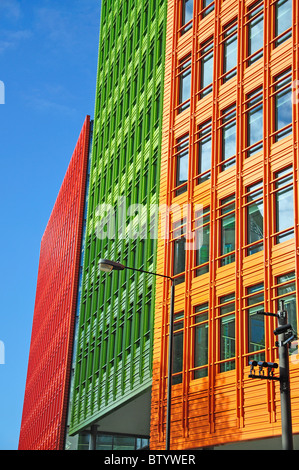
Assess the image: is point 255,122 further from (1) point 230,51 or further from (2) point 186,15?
(2) point 186,15

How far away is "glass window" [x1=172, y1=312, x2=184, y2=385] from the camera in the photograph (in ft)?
114

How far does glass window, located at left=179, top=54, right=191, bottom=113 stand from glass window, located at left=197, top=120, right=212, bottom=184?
9.64 ft

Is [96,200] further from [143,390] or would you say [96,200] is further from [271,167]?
[271,167]

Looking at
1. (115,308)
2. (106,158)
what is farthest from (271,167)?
(106,158)

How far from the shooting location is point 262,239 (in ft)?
101

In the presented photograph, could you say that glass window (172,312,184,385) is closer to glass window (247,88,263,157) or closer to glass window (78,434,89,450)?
glass window (247,88,263,157)

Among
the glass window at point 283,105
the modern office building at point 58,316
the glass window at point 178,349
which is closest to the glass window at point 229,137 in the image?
the glass window at point 283,105

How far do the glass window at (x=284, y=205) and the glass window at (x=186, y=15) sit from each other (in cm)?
1434

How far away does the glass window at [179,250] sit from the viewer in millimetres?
36844

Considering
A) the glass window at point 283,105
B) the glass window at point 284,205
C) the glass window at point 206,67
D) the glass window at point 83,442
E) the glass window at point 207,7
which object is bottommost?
the glass window at point 83,442

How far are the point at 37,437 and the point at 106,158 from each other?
4177 centimetres

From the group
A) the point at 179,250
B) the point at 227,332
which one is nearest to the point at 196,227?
the point at 179,250

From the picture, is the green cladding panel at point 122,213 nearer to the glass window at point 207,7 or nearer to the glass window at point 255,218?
the glass window at point 207,7

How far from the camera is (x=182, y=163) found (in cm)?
3919
